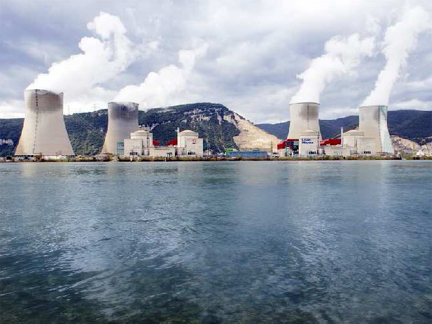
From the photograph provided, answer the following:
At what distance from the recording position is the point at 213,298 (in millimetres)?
7016

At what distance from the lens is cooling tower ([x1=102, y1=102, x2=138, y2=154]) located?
350 ft

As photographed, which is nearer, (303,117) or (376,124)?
(303,117)

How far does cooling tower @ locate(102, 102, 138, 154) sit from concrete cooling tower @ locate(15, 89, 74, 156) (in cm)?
2839

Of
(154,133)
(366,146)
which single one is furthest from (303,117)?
(154,133)

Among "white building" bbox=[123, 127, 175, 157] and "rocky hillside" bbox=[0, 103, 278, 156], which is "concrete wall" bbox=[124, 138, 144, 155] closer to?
"white building" bbox=[123, 127, 175, 157]

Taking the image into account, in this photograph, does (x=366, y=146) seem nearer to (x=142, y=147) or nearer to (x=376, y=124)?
(x=376, y=124)

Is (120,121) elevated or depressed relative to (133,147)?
elevated

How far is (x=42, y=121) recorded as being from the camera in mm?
76375

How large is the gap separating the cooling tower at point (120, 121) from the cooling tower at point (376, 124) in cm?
7073

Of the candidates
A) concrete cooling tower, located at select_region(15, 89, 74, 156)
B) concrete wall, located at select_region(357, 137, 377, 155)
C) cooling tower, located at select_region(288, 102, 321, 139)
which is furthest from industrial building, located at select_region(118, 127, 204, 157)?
concrete wall, located at select_region(357, 137, 377, 155)

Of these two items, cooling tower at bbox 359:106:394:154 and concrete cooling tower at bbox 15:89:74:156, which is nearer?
concrete cooling tower at bbox 15:89:74:156

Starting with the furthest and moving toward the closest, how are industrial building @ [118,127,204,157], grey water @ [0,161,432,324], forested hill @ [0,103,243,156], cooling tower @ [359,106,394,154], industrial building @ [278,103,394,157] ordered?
forested hill @ [0,103,243,156] → industrial building @ [118,127,204,157] → cooling tower @ [359,106,394,154] → industrial building @ [278,103,394,157] → grey water @ [0,161,432,324]

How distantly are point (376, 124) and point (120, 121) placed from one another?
79.0m

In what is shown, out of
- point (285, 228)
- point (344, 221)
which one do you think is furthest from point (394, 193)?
point (285, 228)
